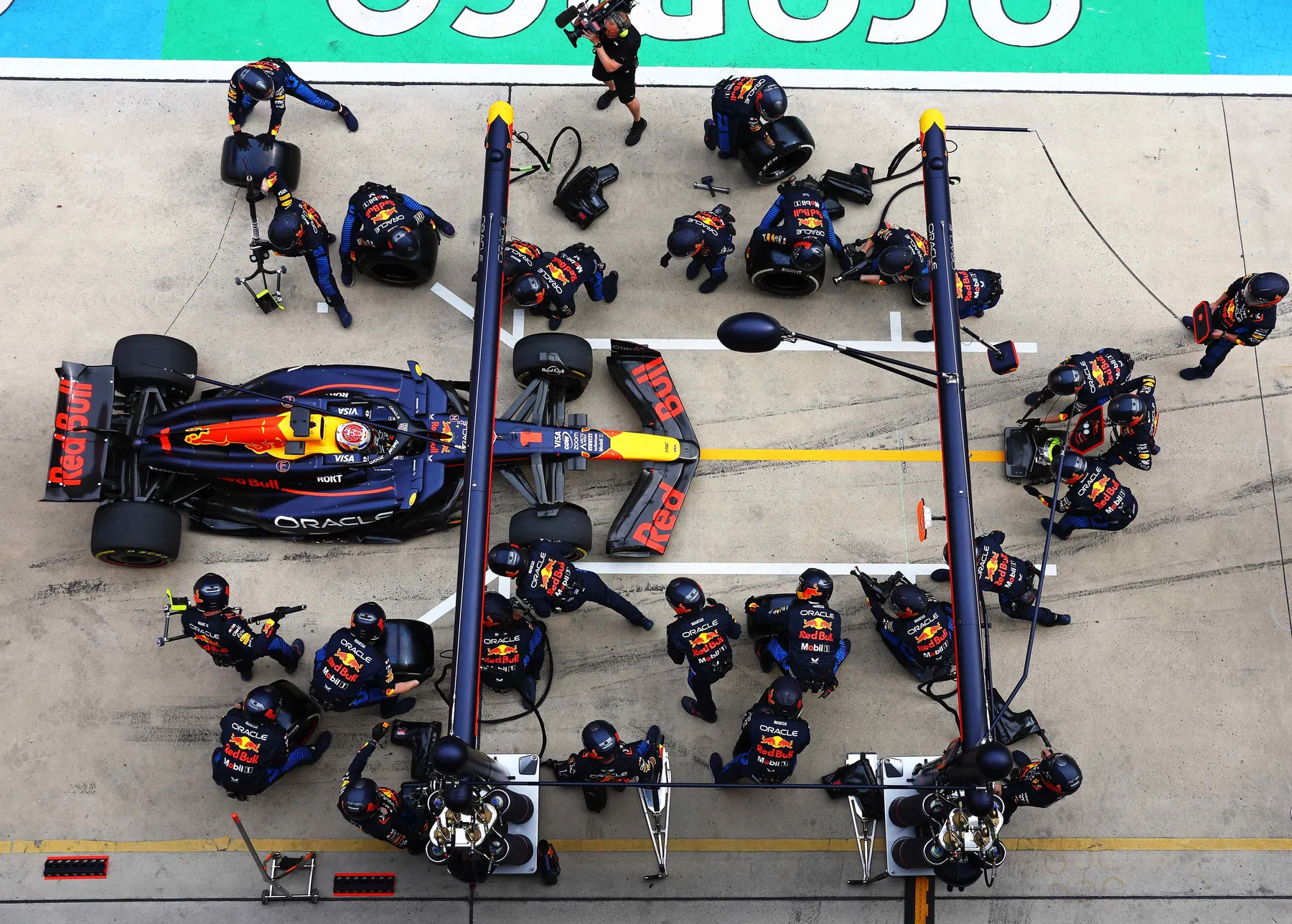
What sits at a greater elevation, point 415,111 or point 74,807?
point 415,111

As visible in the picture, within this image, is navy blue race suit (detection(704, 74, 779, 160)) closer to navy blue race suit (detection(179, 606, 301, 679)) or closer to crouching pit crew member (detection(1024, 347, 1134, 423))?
crouching pit crew member (detection(1024, 347, 1134, 423))

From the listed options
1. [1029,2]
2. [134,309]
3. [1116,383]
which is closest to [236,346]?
[134,309]

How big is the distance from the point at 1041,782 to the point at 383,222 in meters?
8.21

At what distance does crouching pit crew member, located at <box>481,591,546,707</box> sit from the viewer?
8359mm

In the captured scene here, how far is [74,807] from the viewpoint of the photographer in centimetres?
891

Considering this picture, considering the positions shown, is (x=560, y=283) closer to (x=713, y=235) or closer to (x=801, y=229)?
(x=713, y=235)

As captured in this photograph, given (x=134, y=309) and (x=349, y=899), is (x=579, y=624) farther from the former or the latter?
(x=134, y=309)

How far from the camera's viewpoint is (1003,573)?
8.75 metres

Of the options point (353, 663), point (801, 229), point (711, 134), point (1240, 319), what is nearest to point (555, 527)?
point (353, 663)

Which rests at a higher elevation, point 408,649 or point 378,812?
point 408,649

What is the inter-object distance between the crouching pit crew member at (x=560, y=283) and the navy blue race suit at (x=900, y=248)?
9.58 ft

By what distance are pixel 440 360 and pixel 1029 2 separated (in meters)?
8.68

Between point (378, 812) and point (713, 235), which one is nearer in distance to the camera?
point (378, 812)

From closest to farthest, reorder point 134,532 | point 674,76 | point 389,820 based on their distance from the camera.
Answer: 1. point 389,820
2. point 134,532
3. point 674,76
